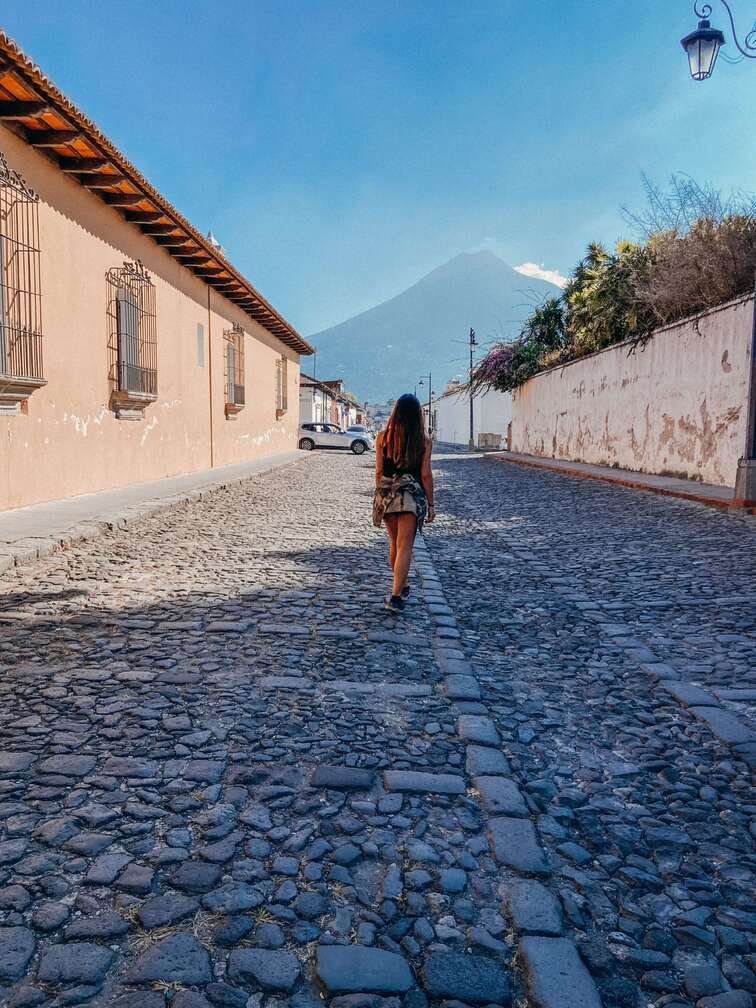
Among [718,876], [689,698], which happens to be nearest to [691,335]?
[689,698]

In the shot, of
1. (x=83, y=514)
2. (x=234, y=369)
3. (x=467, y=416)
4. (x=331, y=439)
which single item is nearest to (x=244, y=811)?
(x=83, y=514)

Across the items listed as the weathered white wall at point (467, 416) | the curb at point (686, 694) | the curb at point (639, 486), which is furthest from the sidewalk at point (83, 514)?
the weathered white wall at point (467, 416)

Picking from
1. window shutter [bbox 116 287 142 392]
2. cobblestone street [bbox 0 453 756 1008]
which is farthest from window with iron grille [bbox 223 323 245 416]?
cobblestone street [bbox 0 453 756 1008]

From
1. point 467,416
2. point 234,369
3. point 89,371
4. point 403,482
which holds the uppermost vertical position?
point 467,416

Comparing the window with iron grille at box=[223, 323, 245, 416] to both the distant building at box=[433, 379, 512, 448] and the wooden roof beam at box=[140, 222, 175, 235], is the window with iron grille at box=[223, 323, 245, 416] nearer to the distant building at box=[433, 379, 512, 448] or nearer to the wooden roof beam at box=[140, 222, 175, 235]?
the wooden roof beam at box=[140, 222, 175, 235]

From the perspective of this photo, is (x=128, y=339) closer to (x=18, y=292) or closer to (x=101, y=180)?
(x=101, y=180)

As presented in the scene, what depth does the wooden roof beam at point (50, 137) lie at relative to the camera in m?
8.36

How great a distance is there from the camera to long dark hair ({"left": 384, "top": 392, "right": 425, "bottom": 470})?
4.95 m

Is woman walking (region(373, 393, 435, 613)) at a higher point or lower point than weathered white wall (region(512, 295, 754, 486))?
lower

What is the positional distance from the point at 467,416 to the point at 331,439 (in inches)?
929

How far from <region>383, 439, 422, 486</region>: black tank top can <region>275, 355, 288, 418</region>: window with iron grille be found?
64.7ft

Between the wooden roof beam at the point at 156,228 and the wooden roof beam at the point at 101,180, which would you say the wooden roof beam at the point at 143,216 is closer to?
the wooden roof beam at the point at 156,228

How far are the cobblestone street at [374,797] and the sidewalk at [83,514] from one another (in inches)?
41.7

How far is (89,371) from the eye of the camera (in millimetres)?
10195
